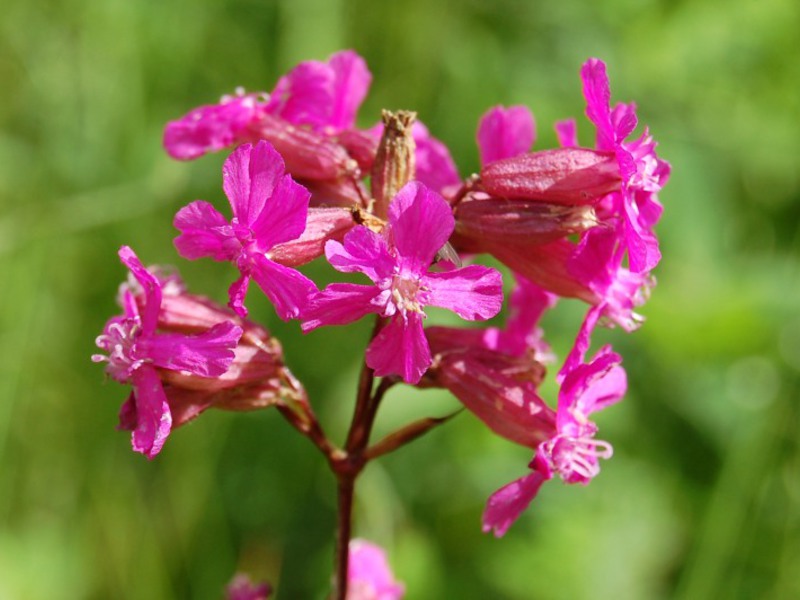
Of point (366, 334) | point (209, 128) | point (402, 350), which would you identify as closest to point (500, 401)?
point (402, 350)

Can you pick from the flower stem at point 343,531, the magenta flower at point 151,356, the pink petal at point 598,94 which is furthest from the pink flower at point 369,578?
the pink petal at point 598,94

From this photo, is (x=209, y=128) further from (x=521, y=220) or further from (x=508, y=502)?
(x=508, y=502)

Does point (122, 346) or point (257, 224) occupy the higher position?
point (257, 224)

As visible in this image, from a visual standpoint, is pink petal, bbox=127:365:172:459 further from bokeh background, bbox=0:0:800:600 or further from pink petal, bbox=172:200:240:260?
bokeh background, bbox=0:0:800:600

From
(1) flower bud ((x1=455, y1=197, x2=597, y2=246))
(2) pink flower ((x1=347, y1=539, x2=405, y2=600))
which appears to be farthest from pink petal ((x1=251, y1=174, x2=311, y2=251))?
(2) pink flower ((x1=347, y1=539, x2=405, y2=600))

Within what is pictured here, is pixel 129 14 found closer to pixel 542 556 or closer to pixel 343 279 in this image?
pixel 343 279

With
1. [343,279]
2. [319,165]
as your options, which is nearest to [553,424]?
[319,165]
